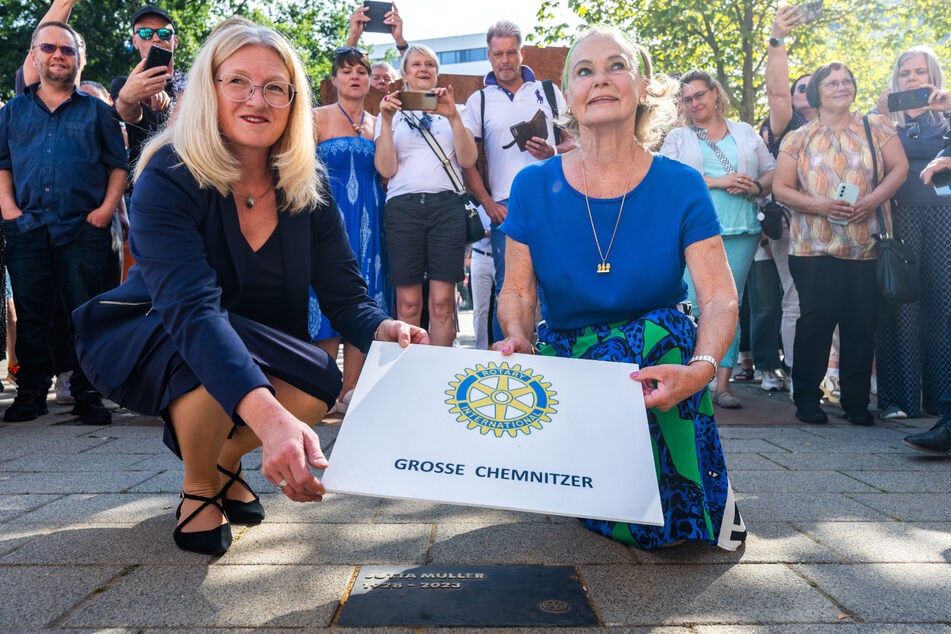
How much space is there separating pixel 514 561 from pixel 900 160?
164 inches

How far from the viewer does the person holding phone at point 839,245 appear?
5160 mm

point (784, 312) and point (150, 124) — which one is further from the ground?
point (150, 124)

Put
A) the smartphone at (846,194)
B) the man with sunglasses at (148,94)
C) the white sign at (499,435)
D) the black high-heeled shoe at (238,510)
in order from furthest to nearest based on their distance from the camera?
the smartphone at (846,194) < the man with sunglasses at (148,94) < the black high-heeled shoe at (238,510) < the white sign at (499,435)

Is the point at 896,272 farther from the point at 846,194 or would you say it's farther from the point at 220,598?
the point at 220,598

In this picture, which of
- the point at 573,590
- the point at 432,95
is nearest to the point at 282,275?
the point at 573,590

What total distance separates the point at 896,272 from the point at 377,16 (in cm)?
401

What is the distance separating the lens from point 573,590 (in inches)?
87.5

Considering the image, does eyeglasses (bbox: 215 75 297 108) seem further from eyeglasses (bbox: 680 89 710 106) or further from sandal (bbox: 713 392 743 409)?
sandal (bbox: 713 392 743 409)

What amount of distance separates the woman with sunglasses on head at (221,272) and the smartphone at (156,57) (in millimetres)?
2498

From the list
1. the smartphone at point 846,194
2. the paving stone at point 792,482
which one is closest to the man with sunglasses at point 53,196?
the paving stone at point 792,482

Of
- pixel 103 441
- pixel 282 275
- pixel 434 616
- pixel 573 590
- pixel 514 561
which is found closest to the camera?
pixel 434 616

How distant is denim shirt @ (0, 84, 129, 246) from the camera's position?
4.92m

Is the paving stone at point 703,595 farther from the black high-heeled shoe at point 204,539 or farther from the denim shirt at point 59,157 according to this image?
the denim shirt at point 59,157

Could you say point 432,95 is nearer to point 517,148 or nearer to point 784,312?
point 517,148
